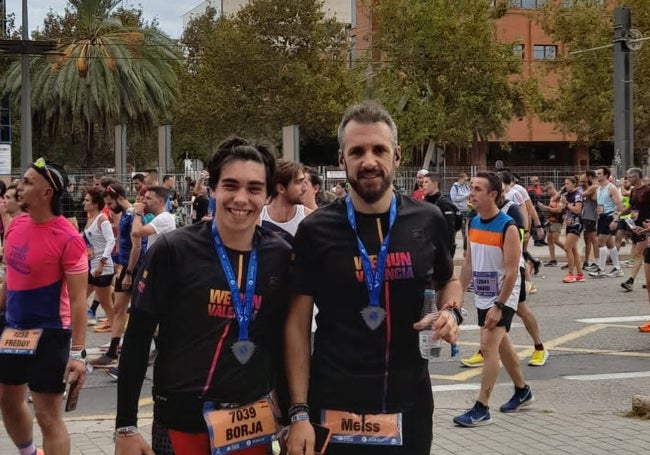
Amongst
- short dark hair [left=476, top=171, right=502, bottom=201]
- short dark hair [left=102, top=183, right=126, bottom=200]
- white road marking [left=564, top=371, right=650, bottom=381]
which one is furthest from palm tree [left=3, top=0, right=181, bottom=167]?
short dark hair [left=476, top=171, right=502, bottom=201]

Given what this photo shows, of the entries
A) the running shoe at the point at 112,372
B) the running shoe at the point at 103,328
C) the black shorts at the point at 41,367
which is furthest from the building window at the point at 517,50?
the black shorts at the point at 41,367

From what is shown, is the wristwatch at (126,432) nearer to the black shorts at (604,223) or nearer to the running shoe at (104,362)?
the running shoe at (104,362)

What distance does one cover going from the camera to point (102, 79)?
3362cm

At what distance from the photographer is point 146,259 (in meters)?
3.42

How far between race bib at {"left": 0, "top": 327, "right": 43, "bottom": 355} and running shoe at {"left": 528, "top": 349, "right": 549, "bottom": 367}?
18.9ft

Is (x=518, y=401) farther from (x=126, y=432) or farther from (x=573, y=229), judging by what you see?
(x=573, y=229)

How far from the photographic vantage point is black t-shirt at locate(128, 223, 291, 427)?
11.0 ft

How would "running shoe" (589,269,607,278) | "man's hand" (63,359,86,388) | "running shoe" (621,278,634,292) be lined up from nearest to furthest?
"man's hand" (63,359,86,388) → "running shoe" (621,278,634,292) → "running shoe" (589,269,607,278)

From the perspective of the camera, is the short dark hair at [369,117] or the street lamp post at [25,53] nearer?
the short dark hair at [369,117]

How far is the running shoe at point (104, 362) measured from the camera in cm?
959

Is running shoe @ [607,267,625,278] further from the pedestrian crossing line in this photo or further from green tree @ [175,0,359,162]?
green tree @ [175,0,359,162]

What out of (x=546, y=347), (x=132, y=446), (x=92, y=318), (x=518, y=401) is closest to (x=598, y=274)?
(x=546, y=347)

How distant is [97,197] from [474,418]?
6.25 meters

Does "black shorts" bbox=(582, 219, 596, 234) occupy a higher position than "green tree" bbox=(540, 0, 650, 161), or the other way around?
"green tree" bbox=(540, 0, 650, 161)
